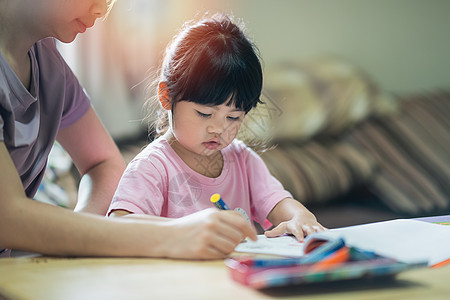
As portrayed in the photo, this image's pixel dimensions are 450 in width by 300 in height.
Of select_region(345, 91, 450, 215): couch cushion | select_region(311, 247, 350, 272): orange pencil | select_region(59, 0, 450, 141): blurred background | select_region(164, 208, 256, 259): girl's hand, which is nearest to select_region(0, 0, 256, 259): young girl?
select_region(164, 208, 256, 259): girl's hand

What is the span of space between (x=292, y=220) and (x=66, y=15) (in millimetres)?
492

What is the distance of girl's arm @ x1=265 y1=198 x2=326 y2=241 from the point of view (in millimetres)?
957

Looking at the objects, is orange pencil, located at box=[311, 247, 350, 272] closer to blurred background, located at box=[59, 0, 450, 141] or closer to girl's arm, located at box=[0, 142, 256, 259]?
girl's arm, located at box=[0, 142, 256, 259]

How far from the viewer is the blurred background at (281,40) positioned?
7.44 feet

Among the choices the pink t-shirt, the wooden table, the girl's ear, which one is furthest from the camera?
the girl's ear

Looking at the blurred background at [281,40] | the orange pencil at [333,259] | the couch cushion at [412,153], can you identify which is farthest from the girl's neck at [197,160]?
the couch cushion at [412,153]

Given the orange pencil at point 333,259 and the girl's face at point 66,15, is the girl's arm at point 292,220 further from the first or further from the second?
the girl's face at point 66,15

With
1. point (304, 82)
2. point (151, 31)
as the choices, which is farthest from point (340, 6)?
point (151, 31)

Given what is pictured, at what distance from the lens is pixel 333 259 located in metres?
0.63

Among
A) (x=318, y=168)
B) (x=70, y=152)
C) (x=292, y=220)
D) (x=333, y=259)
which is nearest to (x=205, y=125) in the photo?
(x=292, y=220)

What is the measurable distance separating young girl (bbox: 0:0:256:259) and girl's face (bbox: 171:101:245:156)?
0.69 feet

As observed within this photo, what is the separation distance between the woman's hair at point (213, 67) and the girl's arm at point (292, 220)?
0.20 m

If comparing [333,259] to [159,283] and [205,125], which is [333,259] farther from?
[205,125]

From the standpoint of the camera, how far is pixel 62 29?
3.12ft
